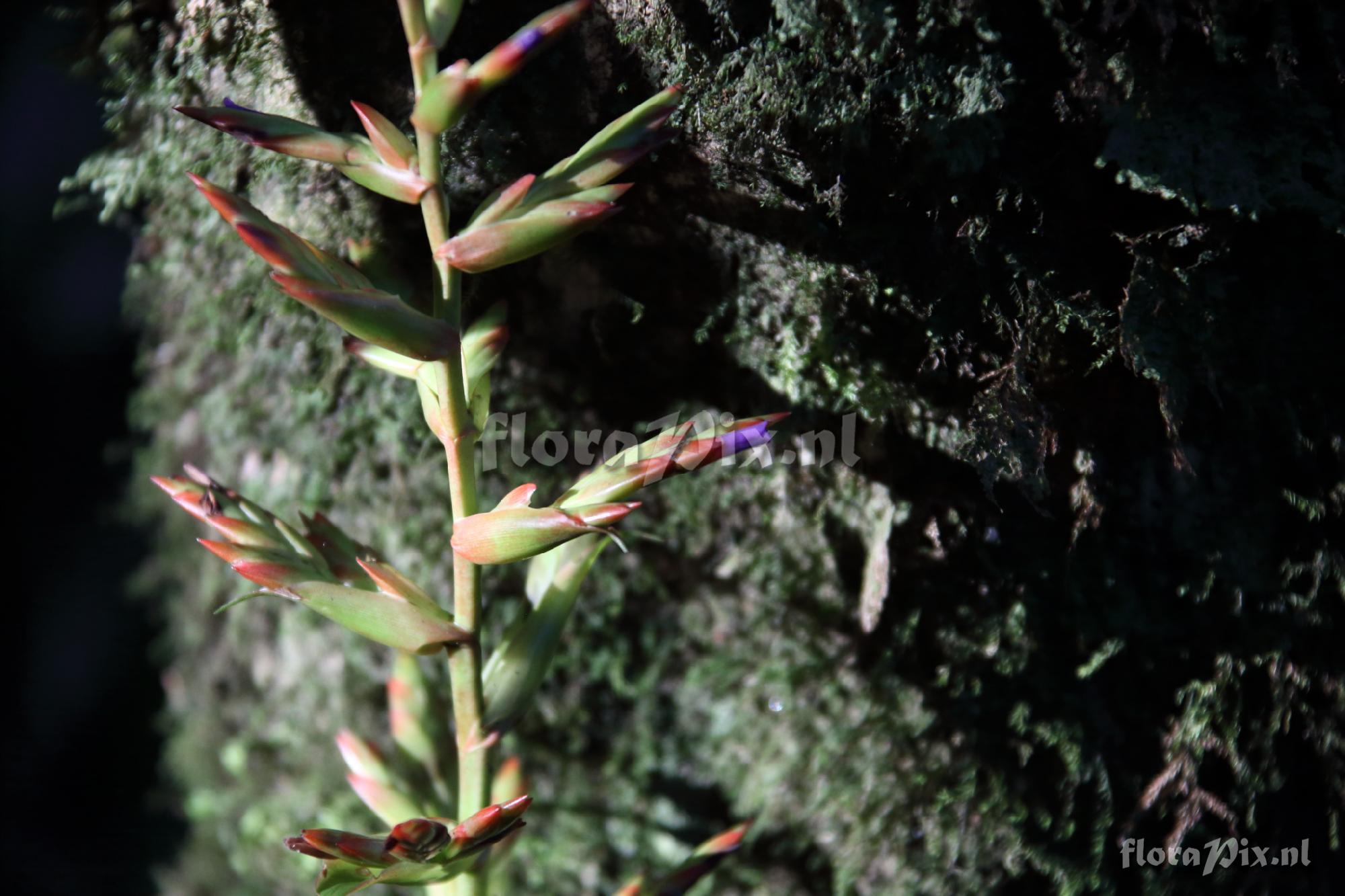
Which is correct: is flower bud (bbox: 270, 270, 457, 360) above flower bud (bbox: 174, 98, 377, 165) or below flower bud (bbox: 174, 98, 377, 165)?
below

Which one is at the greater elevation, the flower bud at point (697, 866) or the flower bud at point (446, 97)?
the flower bud at point (446, 97)

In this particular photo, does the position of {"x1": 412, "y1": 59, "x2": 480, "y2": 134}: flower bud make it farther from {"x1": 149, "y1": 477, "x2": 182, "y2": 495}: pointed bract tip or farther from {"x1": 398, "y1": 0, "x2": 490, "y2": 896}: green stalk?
{"x1": 149, "y1": 477, "x2": 182, "y2": 495}: pointed bract tip

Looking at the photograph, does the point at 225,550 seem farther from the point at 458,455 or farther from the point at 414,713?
the point at 414,713

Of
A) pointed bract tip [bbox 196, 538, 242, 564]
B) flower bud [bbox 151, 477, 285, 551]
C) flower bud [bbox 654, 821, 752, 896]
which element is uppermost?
flower bud [bbox 151, 477, 285, 551]

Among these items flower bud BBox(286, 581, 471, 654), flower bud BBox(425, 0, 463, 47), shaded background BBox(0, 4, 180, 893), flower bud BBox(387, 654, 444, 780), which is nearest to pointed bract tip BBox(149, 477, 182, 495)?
flower bud BBox(286, 581, 471, 654)

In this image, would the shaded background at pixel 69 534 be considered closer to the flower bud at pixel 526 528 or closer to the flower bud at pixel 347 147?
the flower bud at pixel 347 147

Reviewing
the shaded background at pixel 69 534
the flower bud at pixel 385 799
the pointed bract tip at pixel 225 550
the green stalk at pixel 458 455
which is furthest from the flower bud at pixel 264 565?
the shaded background at pixel 69 534

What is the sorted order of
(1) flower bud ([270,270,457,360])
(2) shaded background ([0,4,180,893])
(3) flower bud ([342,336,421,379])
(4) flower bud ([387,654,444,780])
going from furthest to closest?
1. (2) shaded background ([0,4,180,893])
2. (4) flower bud ([387,654,444,780])
3. (3) flower bud ([342,336,421,379])
4. (1) flower bud ([270,270,457,360])
